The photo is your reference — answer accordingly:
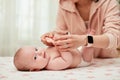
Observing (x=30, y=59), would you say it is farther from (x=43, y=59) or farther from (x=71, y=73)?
(x=71, y=73)

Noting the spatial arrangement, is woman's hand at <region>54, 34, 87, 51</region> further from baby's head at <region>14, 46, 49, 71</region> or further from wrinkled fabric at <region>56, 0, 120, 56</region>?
wrinkled fabric at <region>56, 0, 120, 56</region>

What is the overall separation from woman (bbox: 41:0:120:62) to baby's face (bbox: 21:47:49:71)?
3.9 inches

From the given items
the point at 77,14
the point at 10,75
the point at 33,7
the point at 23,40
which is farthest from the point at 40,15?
the point at 10,75

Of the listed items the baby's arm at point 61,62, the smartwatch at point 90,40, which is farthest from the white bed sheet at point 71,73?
the smartwatch at point 90,40

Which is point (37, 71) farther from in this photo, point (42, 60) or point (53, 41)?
point (53, 41)

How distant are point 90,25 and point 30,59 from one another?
21.0 inches

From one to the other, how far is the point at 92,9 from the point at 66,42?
0.40 m

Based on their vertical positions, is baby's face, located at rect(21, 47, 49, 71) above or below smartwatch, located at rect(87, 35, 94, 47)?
below

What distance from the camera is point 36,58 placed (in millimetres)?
1333

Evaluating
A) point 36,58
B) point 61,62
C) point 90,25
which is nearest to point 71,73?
point 61,62

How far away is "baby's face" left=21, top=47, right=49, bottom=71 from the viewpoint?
4.33 feet

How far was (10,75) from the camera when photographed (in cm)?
125

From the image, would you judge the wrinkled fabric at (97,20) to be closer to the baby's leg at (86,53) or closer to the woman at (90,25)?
the woman at (90,25)

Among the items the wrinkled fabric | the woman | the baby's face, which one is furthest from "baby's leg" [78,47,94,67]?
the baby's face
